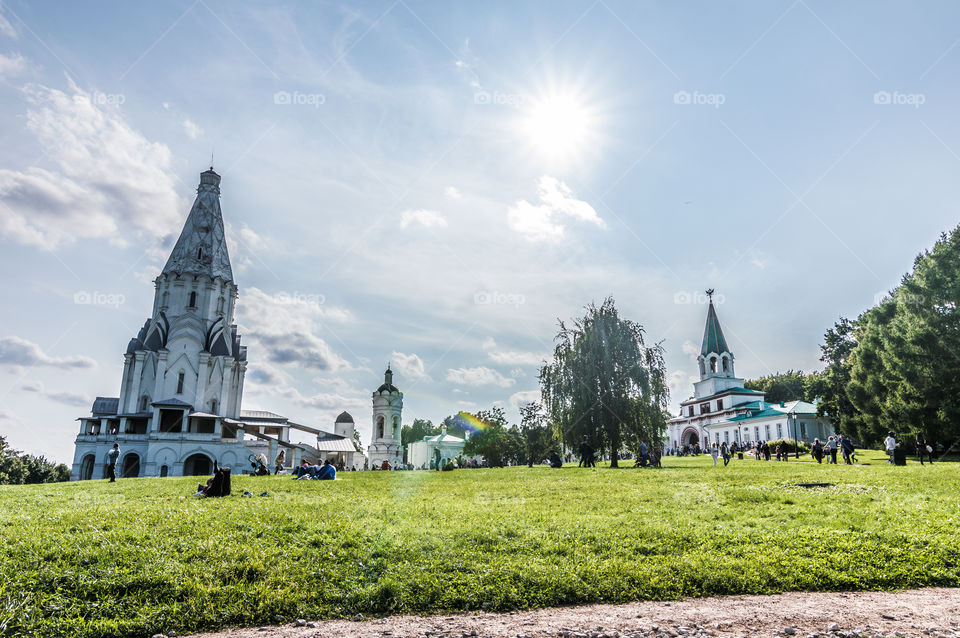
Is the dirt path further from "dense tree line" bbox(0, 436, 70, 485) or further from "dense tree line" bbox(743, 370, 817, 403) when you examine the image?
"dense tree line" bbox(743, 370, 817, 403)

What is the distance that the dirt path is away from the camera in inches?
262

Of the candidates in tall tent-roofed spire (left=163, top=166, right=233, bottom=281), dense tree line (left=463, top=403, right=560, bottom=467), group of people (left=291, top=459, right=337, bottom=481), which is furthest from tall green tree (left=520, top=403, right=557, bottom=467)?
tall tent-roofed spire (left=163, top=166, right=233, bottom=281)

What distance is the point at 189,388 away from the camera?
213ft

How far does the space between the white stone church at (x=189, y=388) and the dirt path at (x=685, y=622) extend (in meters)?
55.6

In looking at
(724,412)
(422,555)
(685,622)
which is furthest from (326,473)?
(724,412)

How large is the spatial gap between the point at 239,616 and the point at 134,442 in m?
60.1

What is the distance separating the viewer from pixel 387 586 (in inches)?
314

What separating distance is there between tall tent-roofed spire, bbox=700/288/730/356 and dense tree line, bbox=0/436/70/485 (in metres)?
96.1

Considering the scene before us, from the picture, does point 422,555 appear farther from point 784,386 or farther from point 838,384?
point 784,386

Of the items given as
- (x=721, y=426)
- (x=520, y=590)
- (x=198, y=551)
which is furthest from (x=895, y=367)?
(x=721, y=426)

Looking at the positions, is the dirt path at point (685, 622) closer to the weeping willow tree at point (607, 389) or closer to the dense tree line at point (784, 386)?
the weeping willow tree at point (607, 389)

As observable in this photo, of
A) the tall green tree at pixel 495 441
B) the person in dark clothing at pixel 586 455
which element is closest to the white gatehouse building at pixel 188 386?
the tall green tree at pixel 495 441

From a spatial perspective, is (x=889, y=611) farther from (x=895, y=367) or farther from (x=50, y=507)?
(x=895, y=367)

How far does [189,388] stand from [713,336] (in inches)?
3226
